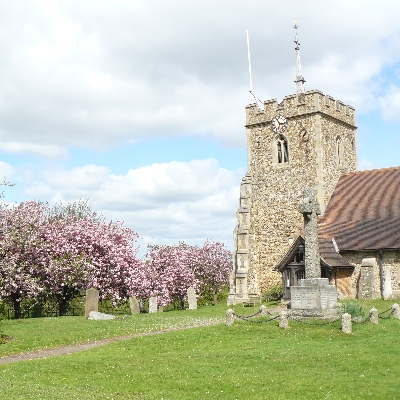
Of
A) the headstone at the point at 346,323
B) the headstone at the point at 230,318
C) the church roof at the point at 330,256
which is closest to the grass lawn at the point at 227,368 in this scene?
the headstone at the point at 346,323

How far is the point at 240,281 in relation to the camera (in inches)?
1409

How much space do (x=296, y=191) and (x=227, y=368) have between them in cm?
2428

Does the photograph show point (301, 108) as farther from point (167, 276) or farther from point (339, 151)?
point (167, 276)

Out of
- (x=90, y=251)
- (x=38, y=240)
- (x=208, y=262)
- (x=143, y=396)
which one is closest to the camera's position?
(x=143, y=396)

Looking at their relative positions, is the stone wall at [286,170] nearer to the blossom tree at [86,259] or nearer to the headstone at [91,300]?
the blossom tree at [86,259]

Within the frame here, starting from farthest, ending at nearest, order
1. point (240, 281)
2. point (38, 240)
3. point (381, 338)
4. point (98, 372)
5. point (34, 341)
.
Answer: point (240, 281), point (38, 240), point (34, 341), point (381, 338), point (98, 372)

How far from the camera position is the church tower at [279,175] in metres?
36.3

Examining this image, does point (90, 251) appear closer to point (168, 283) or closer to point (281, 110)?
point (168, 283)

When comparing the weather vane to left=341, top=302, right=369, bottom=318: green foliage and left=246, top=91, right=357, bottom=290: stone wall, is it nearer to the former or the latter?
left=246, top=91, right=357, bottom=290: stone wall

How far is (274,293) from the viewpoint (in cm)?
3547

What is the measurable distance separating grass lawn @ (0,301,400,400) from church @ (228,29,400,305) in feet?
48.6

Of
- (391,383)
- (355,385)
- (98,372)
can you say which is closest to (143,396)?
(98,372)

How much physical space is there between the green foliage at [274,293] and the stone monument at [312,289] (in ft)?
46.0

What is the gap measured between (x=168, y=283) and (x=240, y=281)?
303 inches
